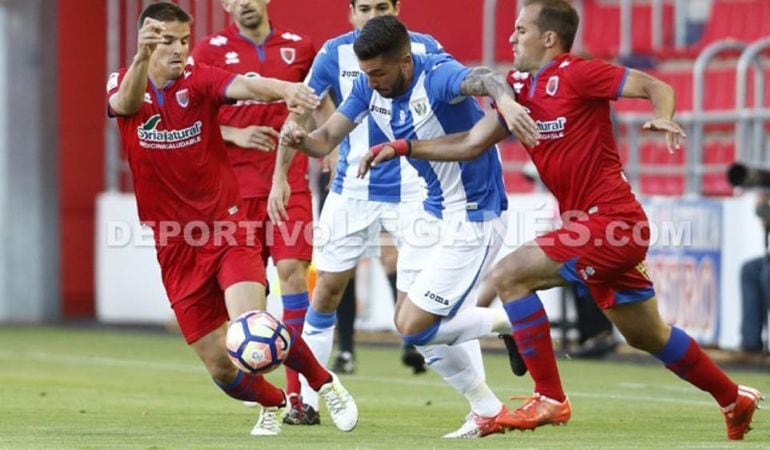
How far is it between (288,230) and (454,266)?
1.58m

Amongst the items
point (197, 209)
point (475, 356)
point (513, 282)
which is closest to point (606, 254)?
point (513, 282)

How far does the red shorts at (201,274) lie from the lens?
8.44m

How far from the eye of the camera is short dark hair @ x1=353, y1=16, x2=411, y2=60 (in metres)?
8.08

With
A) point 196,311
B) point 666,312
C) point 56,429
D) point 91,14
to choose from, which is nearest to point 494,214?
point 196,311

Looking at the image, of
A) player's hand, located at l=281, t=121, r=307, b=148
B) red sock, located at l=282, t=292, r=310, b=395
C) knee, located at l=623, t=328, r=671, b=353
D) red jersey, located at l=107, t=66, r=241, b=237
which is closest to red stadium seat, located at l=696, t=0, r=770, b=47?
red sock, located at l=282, t=292, r=310, b=395

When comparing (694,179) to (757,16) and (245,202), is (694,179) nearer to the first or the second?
(757,16)

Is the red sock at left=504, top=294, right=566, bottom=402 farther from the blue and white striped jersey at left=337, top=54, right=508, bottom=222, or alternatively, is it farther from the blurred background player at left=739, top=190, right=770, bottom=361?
the blurred background player at left=739, top=190, right=770, bottom=361

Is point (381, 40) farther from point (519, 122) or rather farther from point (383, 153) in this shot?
point (519, 122)

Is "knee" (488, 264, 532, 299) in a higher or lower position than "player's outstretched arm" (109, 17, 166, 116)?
lower

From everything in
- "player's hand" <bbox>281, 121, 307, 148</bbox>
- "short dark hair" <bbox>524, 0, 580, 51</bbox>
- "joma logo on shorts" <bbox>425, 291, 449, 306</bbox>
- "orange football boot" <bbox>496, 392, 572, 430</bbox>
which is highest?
"short dark hair" <bbox>524, 0, 580, 51</bbox>

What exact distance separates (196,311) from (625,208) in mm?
2149

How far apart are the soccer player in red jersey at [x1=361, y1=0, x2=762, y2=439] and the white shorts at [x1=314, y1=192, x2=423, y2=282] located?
4.32 feet

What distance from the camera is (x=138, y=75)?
812cm

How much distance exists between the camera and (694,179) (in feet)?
48.0
